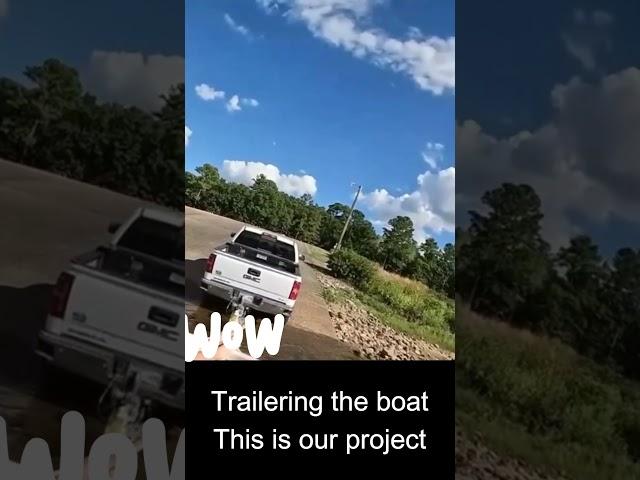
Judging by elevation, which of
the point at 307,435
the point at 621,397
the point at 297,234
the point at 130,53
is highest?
the point at 130,53

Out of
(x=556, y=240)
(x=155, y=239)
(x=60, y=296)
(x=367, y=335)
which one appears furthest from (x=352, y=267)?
(x=60, y=296)

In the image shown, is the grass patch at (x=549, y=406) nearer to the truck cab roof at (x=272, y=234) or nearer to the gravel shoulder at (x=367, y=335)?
the gravel shoulder at (x=367, y=335)

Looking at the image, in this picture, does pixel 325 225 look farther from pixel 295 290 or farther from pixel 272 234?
pixel 295 290

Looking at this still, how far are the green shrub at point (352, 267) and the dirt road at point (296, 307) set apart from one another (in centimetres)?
26

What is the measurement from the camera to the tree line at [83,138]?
117 inches

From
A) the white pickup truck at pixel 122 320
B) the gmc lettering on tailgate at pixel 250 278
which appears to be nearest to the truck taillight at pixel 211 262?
the gmc lettering on tailgate at pixel 250 278

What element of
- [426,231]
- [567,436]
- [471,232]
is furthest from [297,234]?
[567,436]

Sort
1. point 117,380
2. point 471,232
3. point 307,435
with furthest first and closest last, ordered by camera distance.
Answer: point 471,232
point 307,435
point 117,380

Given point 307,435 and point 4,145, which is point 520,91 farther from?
point 4,145

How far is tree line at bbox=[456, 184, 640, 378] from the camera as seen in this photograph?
3691mm

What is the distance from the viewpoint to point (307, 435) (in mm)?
3654

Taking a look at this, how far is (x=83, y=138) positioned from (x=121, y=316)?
3.07ft

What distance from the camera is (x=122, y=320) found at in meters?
2.74

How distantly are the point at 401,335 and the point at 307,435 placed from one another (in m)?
1.39
